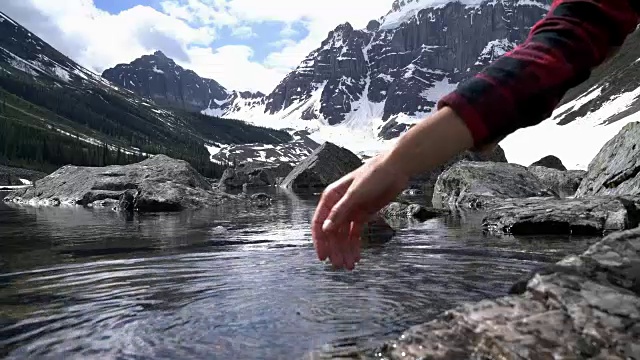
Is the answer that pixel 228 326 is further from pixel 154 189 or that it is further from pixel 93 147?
pixel 93 147

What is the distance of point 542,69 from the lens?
5.56 ft

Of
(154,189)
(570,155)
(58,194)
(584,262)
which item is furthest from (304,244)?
(570,155)

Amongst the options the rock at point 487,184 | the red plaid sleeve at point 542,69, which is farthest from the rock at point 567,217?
the red plaid sleeve at point 542,69

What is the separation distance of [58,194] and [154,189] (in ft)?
41.4

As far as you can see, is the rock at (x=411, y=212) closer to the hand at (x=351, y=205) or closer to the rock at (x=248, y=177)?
the hand at (x=351, y=205)

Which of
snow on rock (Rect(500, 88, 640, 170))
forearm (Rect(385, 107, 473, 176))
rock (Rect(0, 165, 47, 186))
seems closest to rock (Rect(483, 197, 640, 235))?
forearm (Rect(385, 107, 473, 176))

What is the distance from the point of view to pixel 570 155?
423 feet

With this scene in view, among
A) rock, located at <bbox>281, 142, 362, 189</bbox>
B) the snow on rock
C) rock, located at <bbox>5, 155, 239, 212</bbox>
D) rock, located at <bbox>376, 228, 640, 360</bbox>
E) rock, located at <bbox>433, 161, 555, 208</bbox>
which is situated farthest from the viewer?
the snow on rock

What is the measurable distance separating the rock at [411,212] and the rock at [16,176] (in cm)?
10902

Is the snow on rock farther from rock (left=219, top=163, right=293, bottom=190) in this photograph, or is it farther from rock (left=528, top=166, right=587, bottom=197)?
rock (left=528, top=166, right=587, bottom=197)

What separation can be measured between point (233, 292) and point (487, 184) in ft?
69.4

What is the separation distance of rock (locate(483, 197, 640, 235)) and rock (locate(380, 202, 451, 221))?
14.3 feet

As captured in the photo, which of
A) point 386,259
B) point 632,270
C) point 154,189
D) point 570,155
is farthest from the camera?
point 570,155

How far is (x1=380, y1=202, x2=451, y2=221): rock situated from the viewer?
18.4 metres
